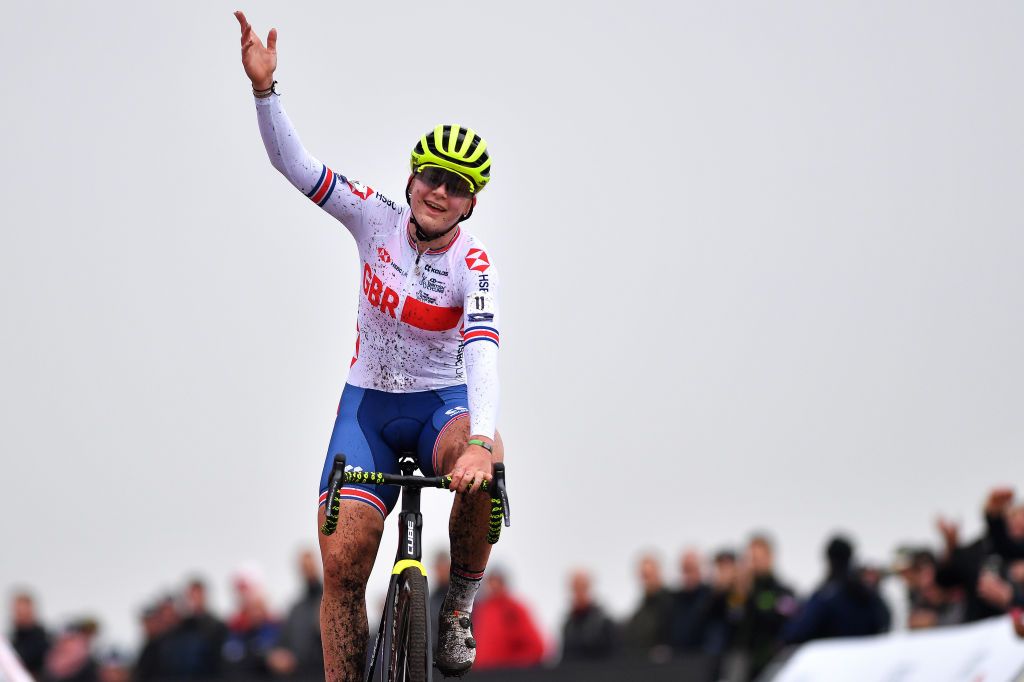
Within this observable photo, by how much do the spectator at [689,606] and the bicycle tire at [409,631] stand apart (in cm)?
755

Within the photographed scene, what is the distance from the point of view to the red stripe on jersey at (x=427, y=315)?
8508 mm

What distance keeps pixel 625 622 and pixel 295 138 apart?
29.5ft

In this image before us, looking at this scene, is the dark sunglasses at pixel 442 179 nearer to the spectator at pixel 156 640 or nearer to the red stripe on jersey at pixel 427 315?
the red stripe on jersey at pixel 427 315

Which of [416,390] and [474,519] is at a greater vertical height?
[416,390]

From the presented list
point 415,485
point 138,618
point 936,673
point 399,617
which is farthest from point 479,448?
point 138,618

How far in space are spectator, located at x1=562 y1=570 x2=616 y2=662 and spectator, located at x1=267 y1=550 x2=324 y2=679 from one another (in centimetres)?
250

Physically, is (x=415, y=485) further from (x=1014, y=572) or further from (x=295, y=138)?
(x=1014, y=572)

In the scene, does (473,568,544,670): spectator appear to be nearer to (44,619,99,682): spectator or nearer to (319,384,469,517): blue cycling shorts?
(44,619,99,682): spectator

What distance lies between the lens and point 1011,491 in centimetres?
1202

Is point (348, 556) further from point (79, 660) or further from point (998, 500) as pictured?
point (79, 660)

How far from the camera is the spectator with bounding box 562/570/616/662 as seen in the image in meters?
15.9

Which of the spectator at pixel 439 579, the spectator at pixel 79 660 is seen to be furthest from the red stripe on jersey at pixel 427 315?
the spectator at pixel 79 660

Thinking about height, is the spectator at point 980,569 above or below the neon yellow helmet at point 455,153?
below

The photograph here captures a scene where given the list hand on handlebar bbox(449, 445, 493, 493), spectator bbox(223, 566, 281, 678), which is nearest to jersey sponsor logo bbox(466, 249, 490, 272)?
hand on handlebar bbox(449, 445, 493, 493)
